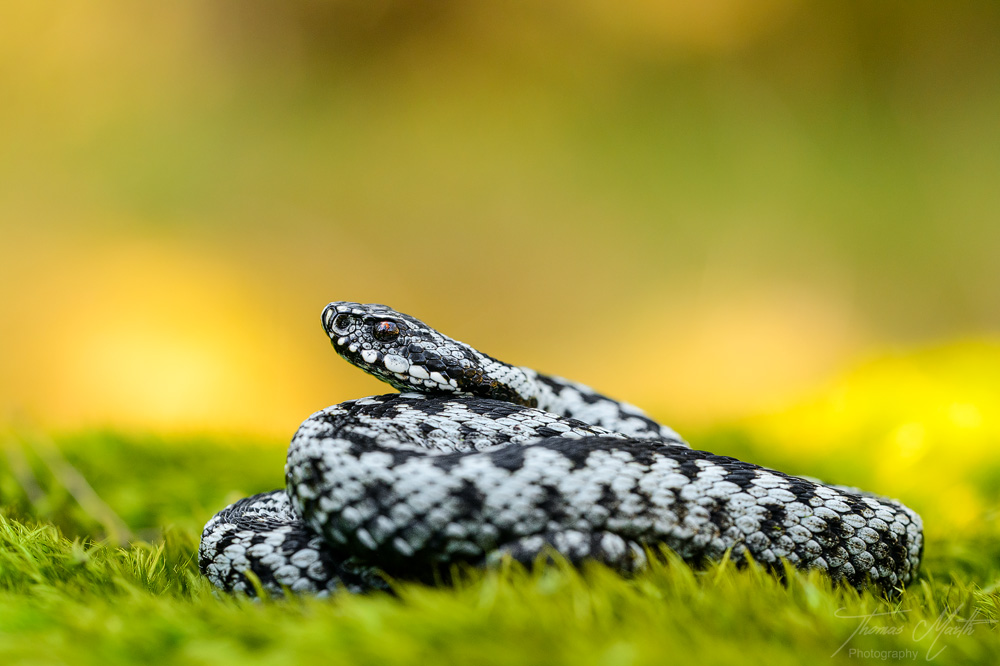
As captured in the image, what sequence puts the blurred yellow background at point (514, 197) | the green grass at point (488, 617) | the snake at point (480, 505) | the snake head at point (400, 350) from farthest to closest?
the blurred yellow background at point (514, 197)
the snake head at point (400, 350)
the snake at point (480, 505)
the green grass at point (488, 617)

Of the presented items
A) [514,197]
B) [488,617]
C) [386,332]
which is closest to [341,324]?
[386,332]

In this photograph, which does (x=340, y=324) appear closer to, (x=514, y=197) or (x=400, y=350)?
(x=400, y=350)

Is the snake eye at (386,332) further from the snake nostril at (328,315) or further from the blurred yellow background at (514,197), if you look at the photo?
the blurred yellow background at (514,197)

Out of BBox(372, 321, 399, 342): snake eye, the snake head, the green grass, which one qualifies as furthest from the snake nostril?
the green grass

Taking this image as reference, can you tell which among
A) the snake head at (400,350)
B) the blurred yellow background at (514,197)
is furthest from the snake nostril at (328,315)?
the blurred yellow background at (514,197)

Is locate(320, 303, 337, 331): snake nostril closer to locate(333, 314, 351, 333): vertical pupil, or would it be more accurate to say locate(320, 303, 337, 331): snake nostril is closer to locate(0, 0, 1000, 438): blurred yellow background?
locate(333, 314, 351, 333): vertical pupil

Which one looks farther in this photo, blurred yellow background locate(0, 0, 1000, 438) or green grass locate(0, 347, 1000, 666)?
blurred yellow background locate(0, 0, 1000, 438)
